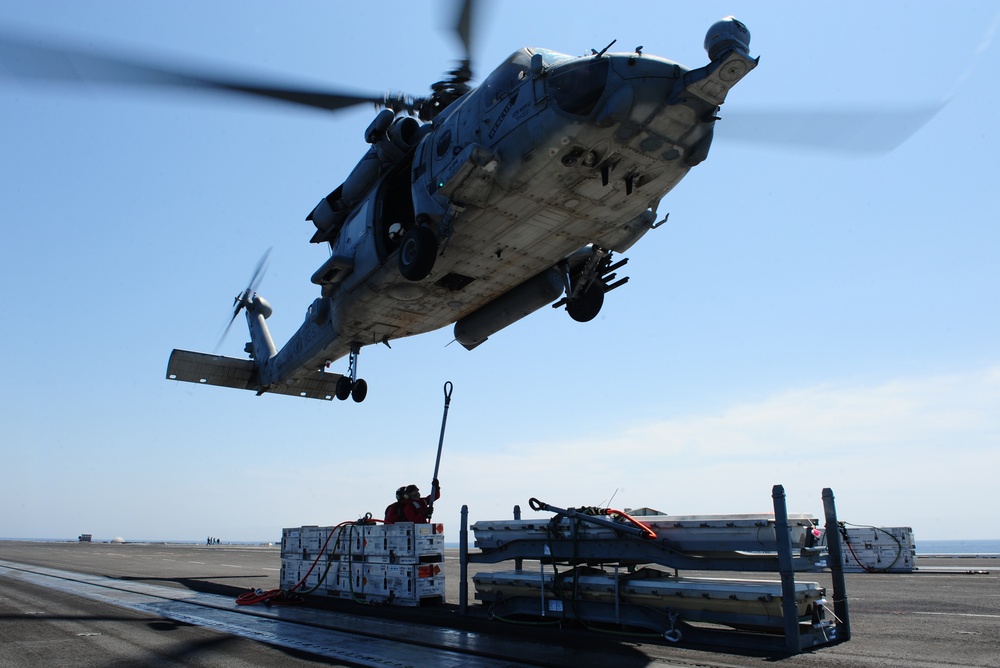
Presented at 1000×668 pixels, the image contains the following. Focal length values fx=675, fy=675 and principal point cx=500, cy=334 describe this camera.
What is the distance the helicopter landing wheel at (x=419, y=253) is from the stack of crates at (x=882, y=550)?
15.3 metres

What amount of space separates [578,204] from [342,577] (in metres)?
8.74

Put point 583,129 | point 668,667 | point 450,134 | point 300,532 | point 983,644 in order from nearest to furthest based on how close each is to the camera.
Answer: point 668,667, point 983,644, point 583,129, point 450,134, point 300,532

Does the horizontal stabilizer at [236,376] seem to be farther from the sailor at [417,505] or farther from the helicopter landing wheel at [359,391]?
the sailor at [417,505]

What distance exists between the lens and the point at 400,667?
739cm

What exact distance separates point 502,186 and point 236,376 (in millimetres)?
14046

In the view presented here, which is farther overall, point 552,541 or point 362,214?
point 362,214

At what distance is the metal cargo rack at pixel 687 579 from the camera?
7.68 m

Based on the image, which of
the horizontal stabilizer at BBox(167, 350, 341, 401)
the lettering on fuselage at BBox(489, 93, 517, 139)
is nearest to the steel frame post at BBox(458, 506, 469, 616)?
the lettering on fuselage at BBox(489, 93, 517, 139)

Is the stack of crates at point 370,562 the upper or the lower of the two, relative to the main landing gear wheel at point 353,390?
lower

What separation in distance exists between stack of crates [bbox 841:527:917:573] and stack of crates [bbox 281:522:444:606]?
1363 centimetres

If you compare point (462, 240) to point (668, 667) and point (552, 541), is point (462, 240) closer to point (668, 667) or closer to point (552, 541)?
point (552, 541)

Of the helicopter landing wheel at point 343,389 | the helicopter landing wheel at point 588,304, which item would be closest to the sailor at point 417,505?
the helicopter landing wheel at point 588,304

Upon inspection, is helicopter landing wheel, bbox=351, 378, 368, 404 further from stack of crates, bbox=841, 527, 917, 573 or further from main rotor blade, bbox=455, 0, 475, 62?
stack of crates, bbox=841, 527, 917, 573

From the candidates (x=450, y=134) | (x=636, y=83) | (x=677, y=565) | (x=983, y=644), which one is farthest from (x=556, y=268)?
(x=983, y=644)
